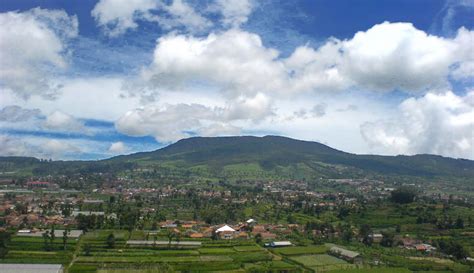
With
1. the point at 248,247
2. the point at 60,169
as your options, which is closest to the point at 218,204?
the point at 248,247

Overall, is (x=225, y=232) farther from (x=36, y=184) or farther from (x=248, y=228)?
(x=36, y=184)

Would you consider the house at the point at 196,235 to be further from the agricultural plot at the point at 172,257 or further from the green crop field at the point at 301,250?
the green crop field at the point at 301,250

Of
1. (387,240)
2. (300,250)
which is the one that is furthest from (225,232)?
(387,240)

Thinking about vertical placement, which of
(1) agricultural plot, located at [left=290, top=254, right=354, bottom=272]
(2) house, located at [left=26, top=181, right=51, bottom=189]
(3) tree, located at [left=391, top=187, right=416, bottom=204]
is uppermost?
(3) tree, located at [left=391, top=187, right=416, bottom=204]

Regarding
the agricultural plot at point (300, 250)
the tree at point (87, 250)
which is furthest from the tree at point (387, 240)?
the tree at point (87, 250)

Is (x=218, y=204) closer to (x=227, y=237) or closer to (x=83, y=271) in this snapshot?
(x=227, y=237)

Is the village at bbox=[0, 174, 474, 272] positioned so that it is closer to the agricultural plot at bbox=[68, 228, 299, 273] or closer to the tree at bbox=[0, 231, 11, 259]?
the agricultural plot at bbox=[68, 228, 299, 273]

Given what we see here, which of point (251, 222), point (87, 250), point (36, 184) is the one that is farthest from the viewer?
point (36, 184)

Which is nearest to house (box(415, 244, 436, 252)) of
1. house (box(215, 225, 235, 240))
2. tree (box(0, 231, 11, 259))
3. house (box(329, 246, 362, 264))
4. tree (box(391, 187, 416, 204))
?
house (box(329, 246, 362, 264))

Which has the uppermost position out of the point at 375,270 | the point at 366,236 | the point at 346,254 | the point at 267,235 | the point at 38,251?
the point at 366,236
